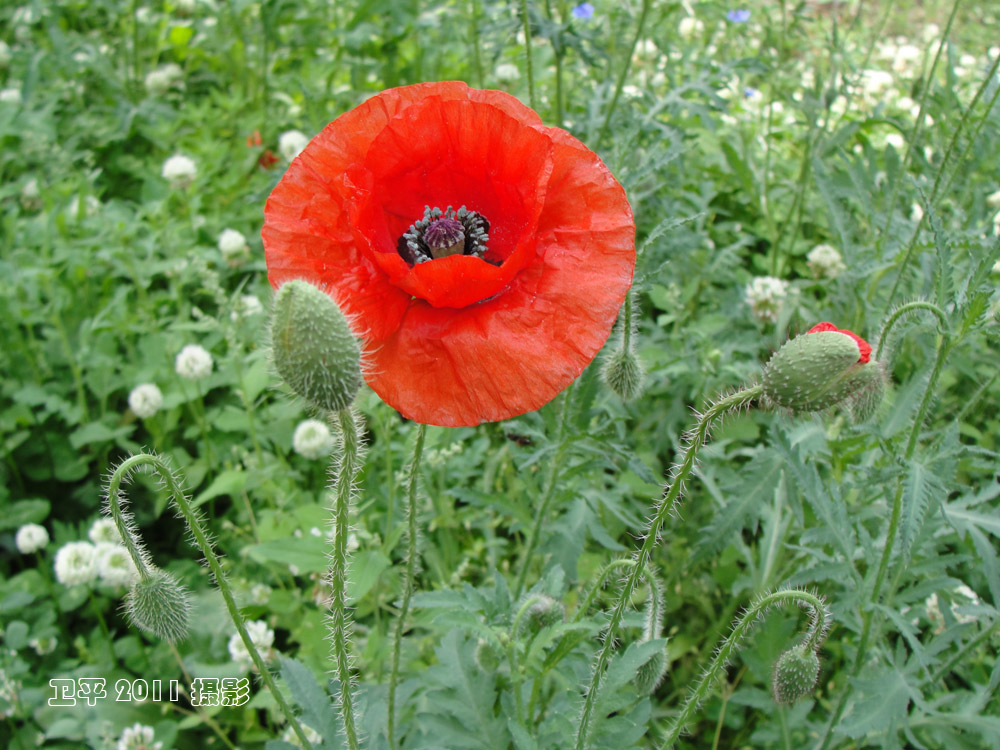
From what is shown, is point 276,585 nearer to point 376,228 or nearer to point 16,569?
point 16,569

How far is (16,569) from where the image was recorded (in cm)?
304

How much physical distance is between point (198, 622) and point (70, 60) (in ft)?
12.7

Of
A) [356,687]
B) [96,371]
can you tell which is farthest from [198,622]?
[96,371]

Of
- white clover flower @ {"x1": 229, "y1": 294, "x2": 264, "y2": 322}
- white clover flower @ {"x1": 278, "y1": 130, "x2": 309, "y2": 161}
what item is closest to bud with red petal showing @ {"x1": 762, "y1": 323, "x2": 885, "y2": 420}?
white clover flower @ {"x1": 229, "y1": 294, "x2": 264, "y2": 322}

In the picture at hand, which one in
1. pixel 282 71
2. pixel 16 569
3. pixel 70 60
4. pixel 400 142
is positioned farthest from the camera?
pixel 282 71

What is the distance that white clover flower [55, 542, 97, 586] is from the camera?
2434 mm

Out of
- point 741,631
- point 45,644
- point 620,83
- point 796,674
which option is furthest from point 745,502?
point 45,644

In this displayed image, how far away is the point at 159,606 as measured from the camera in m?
1.37

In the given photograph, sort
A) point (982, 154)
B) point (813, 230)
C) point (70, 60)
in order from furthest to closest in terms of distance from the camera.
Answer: point (70, 60) → point (813, 230) → point (982, 154)

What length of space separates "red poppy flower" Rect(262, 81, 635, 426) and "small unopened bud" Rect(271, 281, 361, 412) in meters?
0.18

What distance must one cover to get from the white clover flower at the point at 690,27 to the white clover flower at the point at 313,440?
3.64m

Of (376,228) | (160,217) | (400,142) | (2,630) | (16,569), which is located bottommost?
(16,569)

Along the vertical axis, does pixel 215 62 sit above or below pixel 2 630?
above

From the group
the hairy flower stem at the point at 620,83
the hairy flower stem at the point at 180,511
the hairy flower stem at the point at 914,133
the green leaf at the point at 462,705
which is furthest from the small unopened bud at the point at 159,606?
the hairy flower stem at the point at 914,133
